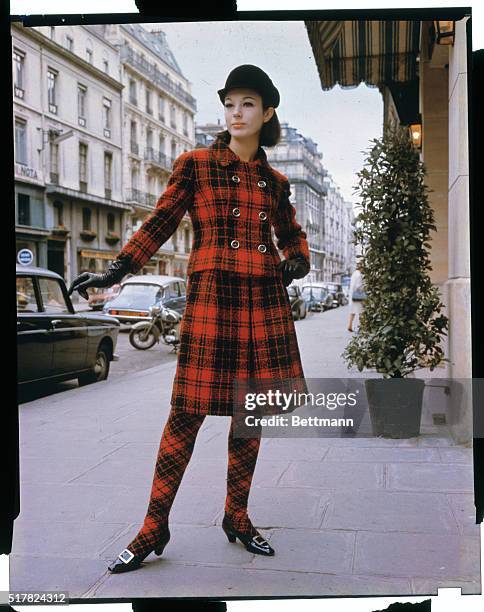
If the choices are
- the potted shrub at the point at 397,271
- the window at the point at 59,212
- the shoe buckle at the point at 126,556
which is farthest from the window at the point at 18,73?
the shoe buckle at the point at 126,556

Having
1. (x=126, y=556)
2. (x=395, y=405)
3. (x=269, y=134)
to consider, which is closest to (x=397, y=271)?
(x=395, y=405)

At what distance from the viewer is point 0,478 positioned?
328cm

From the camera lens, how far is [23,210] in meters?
3.15

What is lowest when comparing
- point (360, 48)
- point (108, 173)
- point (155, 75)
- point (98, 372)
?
point (98, 372)

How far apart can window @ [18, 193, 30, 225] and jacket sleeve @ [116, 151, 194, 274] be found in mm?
456

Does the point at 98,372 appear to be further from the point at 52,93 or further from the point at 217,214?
the point at 52,93

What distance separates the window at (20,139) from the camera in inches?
123

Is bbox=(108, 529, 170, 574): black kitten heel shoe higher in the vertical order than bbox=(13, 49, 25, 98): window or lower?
lower

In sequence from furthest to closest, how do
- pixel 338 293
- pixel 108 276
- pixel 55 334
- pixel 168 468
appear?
pixel 55 334, pixel 338 293, pixel 168 468, pixel 108 276

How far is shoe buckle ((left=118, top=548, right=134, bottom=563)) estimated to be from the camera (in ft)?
10.0

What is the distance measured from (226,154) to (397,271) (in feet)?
5.27

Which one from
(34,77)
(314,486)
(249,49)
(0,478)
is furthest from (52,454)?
(249,49)

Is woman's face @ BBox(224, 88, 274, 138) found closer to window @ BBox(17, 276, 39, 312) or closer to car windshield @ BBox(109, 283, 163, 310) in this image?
car windshield @ BBox(109, 283, 163, 310)

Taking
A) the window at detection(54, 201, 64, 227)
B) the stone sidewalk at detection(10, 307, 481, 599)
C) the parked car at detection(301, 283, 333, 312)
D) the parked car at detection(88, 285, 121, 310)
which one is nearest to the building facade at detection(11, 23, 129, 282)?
the window at detection(54, 201, 64, 227)
